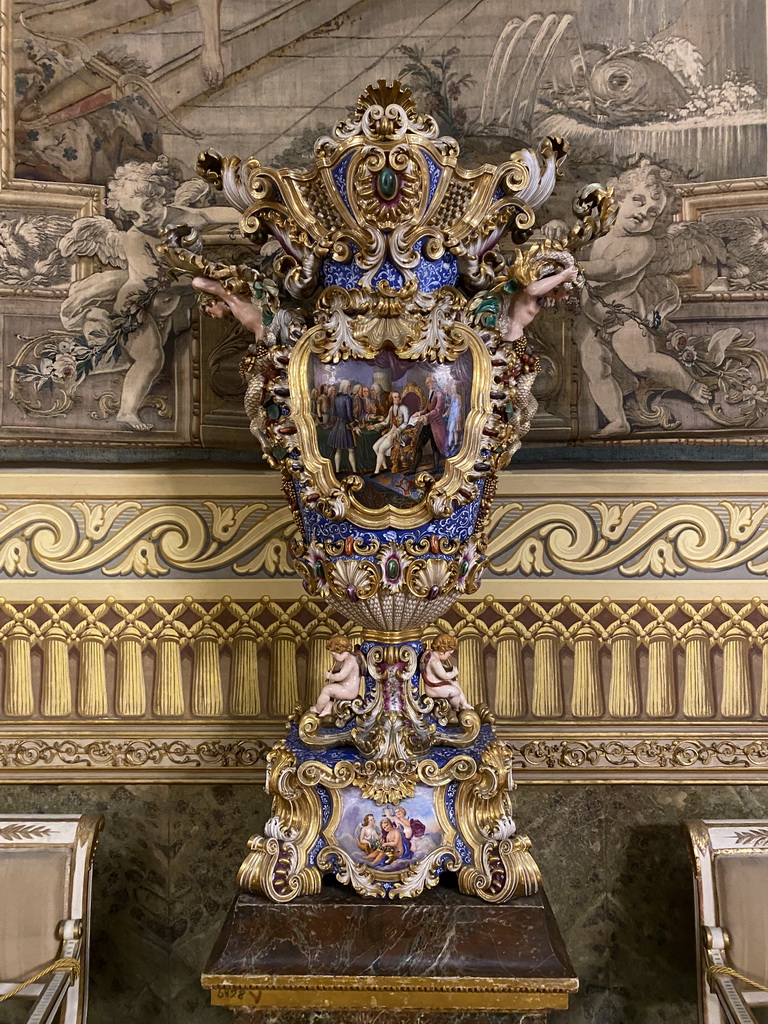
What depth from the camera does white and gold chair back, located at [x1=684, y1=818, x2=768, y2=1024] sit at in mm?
2936

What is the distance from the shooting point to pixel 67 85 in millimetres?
3676

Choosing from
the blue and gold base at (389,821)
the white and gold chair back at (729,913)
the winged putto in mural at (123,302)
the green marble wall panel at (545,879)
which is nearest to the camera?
the blue and gold base at (389,821)

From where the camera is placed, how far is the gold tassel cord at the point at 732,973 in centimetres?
286

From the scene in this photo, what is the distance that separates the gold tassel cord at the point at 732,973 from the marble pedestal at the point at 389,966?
24.2 inches

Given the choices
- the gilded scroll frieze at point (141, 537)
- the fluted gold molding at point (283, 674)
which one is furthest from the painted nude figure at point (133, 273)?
the fluted gold molding at point (283, 674)

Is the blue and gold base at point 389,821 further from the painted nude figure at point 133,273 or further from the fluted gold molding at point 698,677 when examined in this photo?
the painted nude figure at point 133,273

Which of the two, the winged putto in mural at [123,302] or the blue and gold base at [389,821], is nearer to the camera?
the blue and gold base at [389,821]

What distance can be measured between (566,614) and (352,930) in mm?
1437

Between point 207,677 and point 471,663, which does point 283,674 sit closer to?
point 207,677

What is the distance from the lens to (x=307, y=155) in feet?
12.0

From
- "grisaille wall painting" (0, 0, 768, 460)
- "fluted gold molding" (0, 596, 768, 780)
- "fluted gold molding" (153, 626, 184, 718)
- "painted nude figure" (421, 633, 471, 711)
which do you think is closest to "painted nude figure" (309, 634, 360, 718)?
"painted nude figure" (421, 633, 471, 711)

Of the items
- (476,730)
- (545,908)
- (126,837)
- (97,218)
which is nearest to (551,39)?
(97,218)

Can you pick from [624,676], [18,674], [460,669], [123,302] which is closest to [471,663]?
[460,669]

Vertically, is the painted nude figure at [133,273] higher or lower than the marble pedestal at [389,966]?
higher
